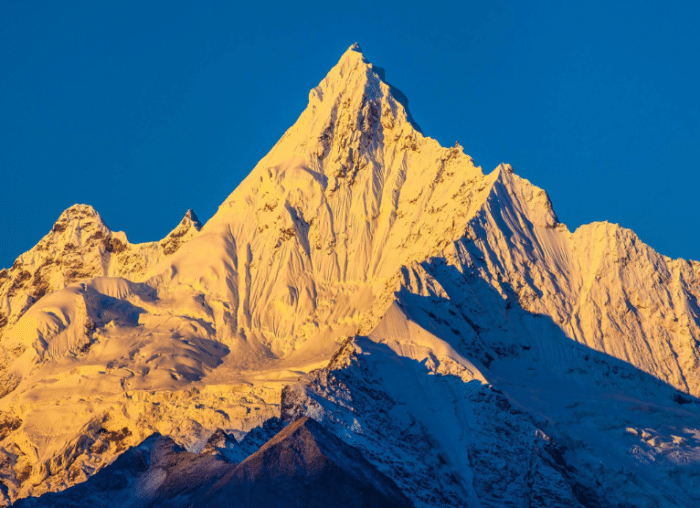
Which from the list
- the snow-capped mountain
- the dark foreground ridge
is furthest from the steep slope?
the snow-capped mountain

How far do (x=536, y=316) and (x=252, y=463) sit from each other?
7815 centimetres

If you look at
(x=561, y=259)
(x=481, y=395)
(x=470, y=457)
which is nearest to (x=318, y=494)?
(x=470, y=457)

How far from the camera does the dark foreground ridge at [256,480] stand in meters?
114

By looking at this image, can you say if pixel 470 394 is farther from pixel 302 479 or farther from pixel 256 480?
pixel 256 480

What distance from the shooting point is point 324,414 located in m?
140

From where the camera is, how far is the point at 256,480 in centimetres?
11469

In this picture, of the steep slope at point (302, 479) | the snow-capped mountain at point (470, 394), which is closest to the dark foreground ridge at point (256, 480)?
the steep slope at point (302, 479)

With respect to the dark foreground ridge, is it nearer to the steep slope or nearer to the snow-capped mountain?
the steep slope

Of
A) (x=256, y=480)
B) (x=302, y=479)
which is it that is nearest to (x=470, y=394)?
(x=302, y=479)

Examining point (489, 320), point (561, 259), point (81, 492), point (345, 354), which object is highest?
point (561, 259)

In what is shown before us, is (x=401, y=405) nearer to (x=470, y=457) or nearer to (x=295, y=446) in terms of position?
(x=470, y=457)

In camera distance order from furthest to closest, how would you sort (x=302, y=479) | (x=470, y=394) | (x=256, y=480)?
(x=470, y=394) < (x=302, y=479) < (x=256, y=480)

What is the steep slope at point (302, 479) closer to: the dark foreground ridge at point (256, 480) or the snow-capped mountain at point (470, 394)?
the dark foreground ridge at point (256, 480)

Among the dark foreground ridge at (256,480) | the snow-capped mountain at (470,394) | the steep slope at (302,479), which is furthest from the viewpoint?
the snow-capped mountain at (470,394)
